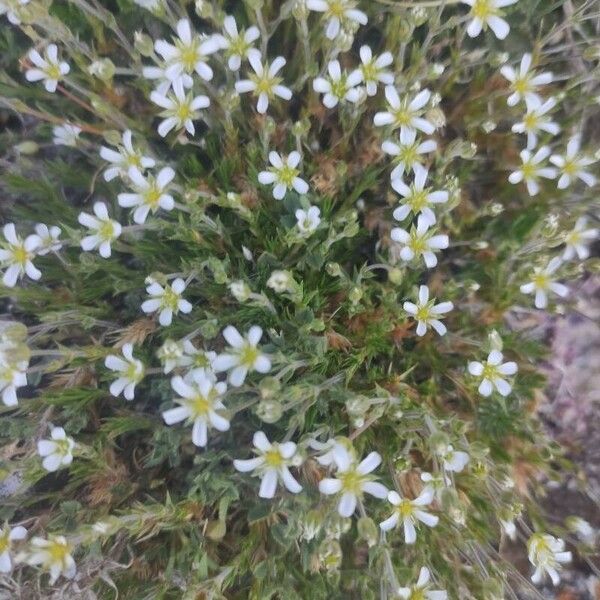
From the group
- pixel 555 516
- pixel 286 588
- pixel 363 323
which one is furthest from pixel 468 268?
pixel 286 588

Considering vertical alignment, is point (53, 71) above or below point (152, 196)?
above

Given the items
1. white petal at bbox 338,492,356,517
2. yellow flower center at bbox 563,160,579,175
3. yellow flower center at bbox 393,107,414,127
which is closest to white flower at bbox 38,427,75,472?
white petal at bbox 338,492,356,517

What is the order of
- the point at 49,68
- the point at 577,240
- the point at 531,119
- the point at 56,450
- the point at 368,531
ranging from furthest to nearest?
the point at 577,240, the point at 531,119, the point at 49,68, the point at 56,450, the point at 368,531

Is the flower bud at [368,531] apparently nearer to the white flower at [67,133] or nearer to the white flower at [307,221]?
the white flower at [307,221]

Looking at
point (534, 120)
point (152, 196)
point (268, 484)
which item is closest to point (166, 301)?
point (152, 196)

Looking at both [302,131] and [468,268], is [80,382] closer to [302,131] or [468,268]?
[302,131]

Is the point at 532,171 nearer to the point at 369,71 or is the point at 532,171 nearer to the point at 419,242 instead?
the point at 419,242

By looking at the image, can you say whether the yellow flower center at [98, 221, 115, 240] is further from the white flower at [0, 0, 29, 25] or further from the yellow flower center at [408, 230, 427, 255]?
the yellow flower center at [408, 230, 427, 255]
